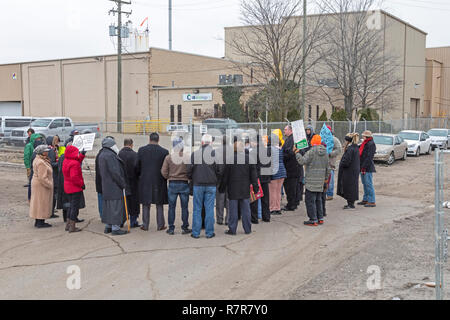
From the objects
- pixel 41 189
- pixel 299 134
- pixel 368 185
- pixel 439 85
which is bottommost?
pixel 368 185

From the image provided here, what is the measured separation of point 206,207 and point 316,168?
258cm

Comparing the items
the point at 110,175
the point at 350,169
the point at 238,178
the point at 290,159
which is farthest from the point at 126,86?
the point at 238,178

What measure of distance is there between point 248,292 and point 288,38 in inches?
815

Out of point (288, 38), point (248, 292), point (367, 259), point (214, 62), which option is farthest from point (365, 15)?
point (248, 292)

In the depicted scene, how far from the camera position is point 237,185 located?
357 inches

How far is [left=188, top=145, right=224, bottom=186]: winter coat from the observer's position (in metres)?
8.67

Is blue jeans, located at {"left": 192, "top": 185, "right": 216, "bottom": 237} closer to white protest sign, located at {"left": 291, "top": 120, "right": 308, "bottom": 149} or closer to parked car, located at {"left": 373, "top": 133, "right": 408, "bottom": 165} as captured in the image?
white protest sign, located at {"left": 291, "top": 120, "right": 308, "bottom": 149}

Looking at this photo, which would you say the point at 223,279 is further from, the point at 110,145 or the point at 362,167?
the point at 362,167

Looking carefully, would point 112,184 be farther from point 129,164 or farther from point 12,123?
point 12,123

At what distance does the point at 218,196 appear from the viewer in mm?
10211

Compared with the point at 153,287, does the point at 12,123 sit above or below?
above

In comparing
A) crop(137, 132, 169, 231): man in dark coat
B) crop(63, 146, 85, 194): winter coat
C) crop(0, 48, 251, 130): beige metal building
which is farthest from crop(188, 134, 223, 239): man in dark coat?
crop(0, 48, 251, 130): beige metal building

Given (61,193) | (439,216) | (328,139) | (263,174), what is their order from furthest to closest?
1. (328,139)
2. (263,174)
3. (61,193)
4. (439,216)

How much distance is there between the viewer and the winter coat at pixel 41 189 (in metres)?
9.45
